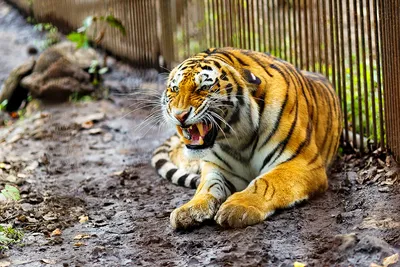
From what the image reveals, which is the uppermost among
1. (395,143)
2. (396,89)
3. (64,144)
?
(396,89)

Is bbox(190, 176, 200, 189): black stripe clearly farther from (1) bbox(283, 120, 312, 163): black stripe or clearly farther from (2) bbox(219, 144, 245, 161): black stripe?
(1) bbox(283, 120, 312, 163): black stripe

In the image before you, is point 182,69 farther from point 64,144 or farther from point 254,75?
point 64,144

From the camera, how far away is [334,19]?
20.2 feet

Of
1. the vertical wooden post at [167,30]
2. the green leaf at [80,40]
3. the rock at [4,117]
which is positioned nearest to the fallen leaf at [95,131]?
the vertical wooden post at [167,30]

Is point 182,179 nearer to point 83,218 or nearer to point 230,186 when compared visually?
point 230,186

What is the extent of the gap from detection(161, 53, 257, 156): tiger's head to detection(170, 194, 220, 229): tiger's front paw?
37 centimetres

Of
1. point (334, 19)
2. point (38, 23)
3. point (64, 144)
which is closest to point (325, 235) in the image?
point (334, 19)

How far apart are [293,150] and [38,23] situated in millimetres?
9409

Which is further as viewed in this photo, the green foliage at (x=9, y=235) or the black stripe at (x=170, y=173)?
the black stripe at (x=170, y=173)

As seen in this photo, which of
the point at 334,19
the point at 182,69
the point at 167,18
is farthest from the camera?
the point at 167,18

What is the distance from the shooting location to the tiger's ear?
502cm

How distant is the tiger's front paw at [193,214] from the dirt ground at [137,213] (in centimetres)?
6

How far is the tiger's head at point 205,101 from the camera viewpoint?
15.6 ft

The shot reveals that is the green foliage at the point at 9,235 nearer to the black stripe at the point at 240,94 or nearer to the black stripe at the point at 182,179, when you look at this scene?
the black stripe at the point at 182,179
